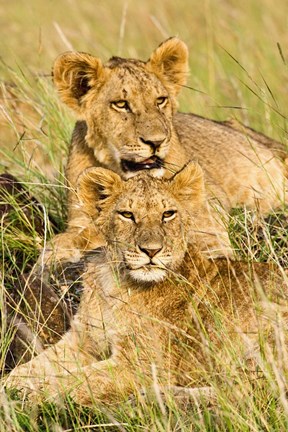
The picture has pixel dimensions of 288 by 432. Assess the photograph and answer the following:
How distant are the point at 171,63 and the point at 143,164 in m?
0.99

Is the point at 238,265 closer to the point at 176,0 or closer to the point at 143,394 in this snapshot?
the point at 143,394

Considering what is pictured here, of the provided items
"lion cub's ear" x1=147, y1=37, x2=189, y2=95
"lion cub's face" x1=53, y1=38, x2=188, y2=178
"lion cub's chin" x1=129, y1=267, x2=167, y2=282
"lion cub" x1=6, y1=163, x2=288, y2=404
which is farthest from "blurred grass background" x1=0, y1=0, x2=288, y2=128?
"lion cub's chin" x1=129, y1=267, x2=167, y2=282

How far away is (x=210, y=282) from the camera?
5.85 meters

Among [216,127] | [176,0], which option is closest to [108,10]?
[176,0]

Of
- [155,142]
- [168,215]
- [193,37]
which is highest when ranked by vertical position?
[193,37]

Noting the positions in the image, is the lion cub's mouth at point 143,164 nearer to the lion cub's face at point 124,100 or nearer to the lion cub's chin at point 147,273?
the lion cub's face at point 124,100

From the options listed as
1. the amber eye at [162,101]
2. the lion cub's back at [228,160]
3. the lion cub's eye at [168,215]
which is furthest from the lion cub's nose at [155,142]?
the lion cub's back at [228,160]

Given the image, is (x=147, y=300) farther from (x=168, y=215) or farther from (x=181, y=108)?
(x=181, y=108)

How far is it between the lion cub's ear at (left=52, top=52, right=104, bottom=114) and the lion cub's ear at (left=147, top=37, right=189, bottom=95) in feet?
1.25

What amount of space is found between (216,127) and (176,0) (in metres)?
8.61

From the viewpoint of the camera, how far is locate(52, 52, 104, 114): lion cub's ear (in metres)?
7.14

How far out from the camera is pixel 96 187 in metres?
6.07

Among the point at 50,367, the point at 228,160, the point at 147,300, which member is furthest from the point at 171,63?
the point at 50,367

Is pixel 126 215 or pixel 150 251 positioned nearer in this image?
pixel 150 251
